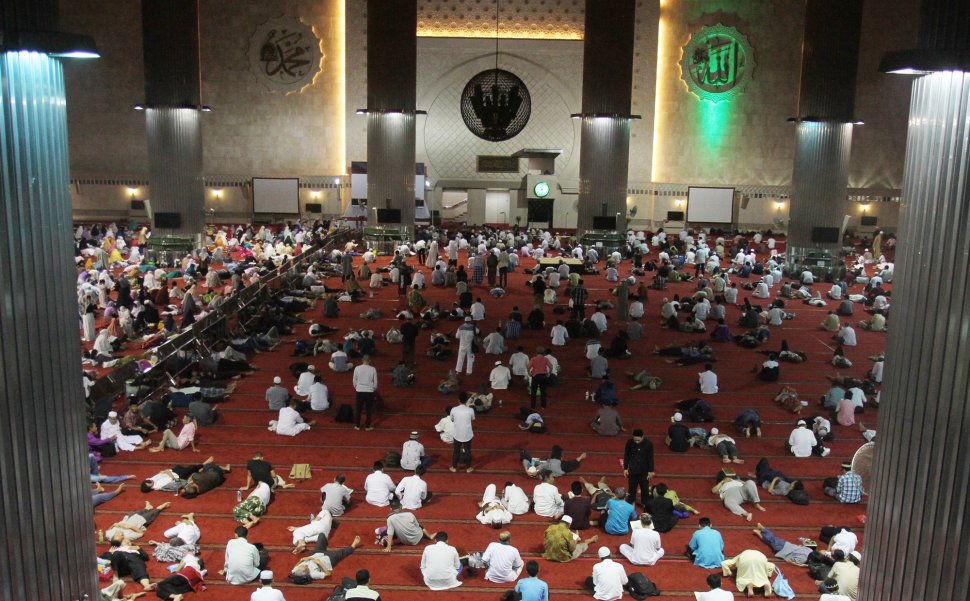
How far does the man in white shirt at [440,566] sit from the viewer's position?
315 inches

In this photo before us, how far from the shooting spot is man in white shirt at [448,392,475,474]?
10.4 metres

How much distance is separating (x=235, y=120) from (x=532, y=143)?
11.4 meters

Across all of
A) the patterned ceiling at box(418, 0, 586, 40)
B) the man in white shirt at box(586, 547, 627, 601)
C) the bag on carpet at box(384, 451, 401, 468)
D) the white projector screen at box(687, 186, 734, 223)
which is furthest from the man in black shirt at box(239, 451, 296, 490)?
the white projector screen at box(687, 186, 734, 223)

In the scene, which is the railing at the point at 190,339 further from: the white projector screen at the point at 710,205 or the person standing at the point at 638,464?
the white projector screen at the point at 710,205

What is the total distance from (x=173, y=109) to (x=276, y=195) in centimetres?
1002

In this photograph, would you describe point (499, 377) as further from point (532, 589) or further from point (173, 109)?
point (173, 109)

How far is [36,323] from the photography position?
18.3 ft

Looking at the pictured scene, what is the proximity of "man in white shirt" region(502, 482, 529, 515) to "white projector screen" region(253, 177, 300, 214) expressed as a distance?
25379 mm

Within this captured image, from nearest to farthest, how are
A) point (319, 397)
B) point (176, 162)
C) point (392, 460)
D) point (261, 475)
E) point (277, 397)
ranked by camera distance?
point (261, 475) → point (392, 460) → point (277, 397) → point (319, 397) → point (176, 162)

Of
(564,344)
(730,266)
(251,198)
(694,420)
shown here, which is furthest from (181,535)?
(251,198)

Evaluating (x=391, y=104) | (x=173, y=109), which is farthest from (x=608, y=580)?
(x=391, y=104)

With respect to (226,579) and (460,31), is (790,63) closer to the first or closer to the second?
(460,31)

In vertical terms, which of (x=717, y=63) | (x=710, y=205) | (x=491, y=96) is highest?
(x=717, y=63)

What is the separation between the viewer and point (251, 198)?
109 feet
